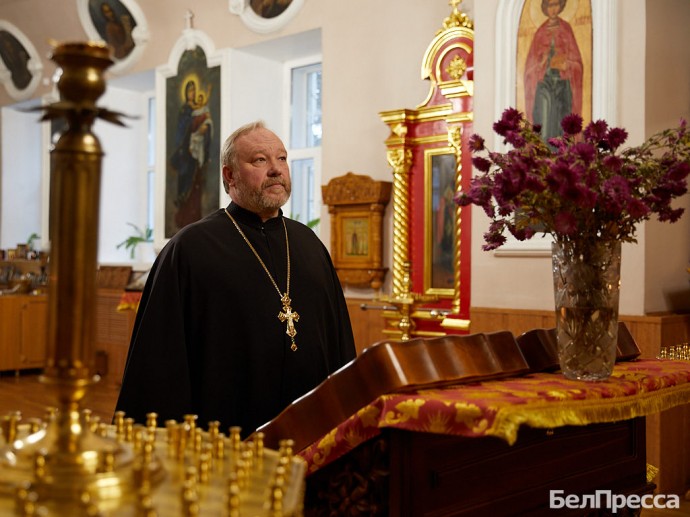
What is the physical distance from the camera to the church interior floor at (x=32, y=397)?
8477 mm

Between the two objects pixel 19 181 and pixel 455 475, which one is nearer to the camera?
pixel 455 475

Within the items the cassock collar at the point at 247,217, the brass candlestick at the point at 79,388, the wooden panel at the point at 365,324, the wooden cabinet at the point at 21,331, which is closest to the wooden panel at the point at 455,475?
the brass candlestick at the point at 79,388

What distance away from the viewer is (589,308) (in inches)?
89.3

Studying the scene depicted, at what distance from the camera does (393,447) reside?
184 centimetres

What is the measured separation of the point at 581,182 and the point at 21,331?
35.3ft

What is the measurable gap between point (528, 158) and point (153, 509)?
1.58 metres

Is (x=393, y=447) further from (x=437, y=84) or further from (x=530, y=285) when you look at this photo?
(x=437, y=84)

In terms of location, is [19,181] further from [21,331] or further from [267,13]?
[267,13]

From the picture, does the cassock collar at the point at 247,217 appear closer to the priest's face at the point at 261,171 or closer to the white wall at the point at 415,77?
the priest's face at the point at 261,171

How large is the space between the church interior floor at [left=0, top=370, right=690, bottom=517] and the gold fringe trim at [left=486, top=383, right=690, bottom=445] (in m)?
5.91

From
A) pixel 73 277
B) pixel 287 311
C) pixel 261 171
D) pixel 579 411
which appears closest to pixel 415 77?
pixel 261 171

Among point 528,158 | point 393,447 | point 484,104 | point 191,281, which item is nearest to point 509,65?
point 484,104

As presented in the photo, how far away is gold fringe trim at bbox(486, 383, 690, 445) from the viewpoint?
1671mm

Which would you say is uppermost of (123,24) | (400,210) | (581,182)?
(123,24)
